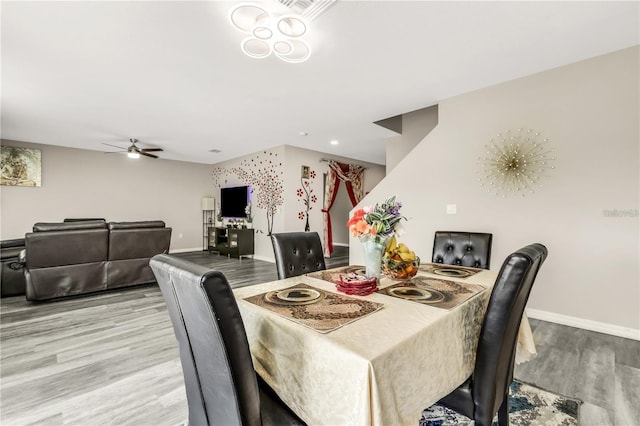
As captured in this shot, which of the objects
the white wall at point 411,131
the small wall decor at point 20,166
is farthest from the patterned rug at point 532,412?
the small wall decor at point 20,166

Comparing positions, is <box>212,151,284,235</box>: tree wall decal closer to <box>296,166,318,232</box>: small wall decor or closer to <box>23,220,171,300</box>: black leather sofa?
<box>296,166,318,232</box>: small wall decor

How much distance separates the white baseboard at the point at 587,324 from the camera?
2463 millimetres

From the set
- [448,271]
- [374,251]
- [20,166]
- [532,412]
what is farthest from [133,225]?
[532,412]

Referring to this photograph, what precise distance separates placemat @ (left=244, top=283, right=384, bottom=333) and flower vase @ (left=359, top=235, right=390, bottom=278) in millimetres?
277

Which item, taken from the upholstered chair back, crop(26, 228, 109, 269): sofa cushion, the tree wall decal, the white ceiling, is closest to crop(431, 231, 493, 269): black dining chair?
the white ceiling

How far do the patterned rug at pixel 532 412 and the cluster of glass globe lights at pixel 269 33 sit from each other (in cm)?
266

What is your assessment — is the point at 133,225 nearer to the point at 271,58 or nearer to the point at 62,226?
the point at 62,226

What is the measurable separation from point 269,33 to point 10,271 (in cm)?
426

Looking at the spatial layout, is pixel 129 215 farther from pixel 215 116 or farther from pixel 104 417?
pixel 104 417

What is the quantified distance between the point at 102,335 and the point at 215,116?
119 inches

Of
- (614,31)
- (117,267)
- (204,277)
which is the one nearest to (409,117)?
(614,31)

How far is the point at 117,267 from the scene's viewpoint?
151 inches

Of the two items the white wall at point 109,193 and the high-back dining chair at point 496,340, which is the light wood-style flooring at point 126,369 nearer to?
the high-back dining chair at point 496,340

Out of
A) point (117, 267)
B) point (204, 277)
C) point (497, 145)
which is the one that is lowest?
point (117, 267)
